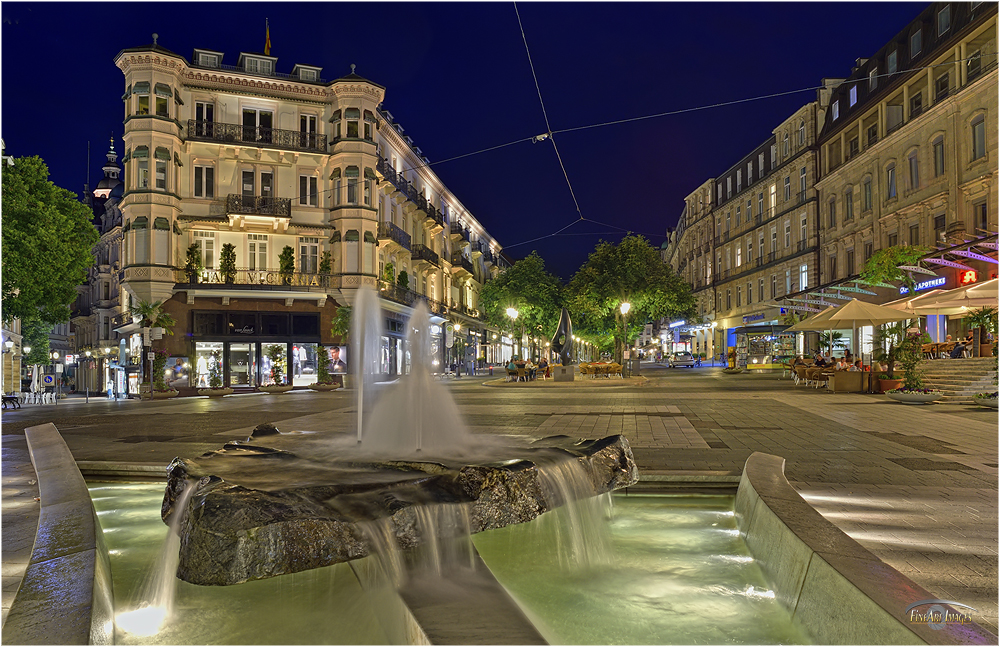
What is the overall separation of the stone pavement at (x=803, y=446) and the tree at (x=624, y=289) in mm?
17679

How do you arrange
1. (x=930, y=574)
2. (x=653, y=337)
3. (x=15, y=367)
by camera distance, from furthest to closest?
(x=653, y=337), (x=15, y=367), (x=930, y=574)

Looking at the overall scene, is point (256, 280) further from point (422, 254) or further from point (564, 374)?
point (564, 374)

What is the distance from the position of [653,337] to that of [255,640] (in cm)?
10076

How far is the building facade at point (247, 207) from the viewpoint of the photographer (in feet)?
93.9

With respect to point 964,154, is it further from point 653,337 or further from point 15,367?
point 653,337

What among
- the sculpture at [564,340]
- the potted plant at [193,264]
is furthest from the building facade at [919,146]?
the potted plant at [193,264]

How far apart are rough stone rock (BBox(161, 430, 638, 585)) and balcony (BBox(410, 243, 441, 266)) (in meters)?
34.5

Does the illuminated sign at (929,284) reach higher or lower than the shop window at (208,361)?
higher

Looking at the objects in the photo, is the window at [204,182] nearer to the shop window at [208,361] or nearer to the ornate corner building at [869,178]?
the shop window at [208,361]

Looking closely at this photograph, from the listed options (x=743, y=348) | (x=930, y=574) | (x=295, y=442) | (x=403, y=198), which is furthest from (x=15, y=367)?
(x=743, y=348)

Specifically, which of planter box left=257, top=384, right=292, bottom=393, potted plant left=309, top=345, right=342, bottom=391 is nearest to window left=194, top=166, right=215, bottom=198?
potted plant left=309, top=345, right=342, bottom=391

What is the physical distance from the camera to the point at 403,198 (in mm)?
37969

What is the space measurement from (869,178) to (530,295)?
23.1 meters

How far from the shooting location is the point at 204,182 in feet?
101
